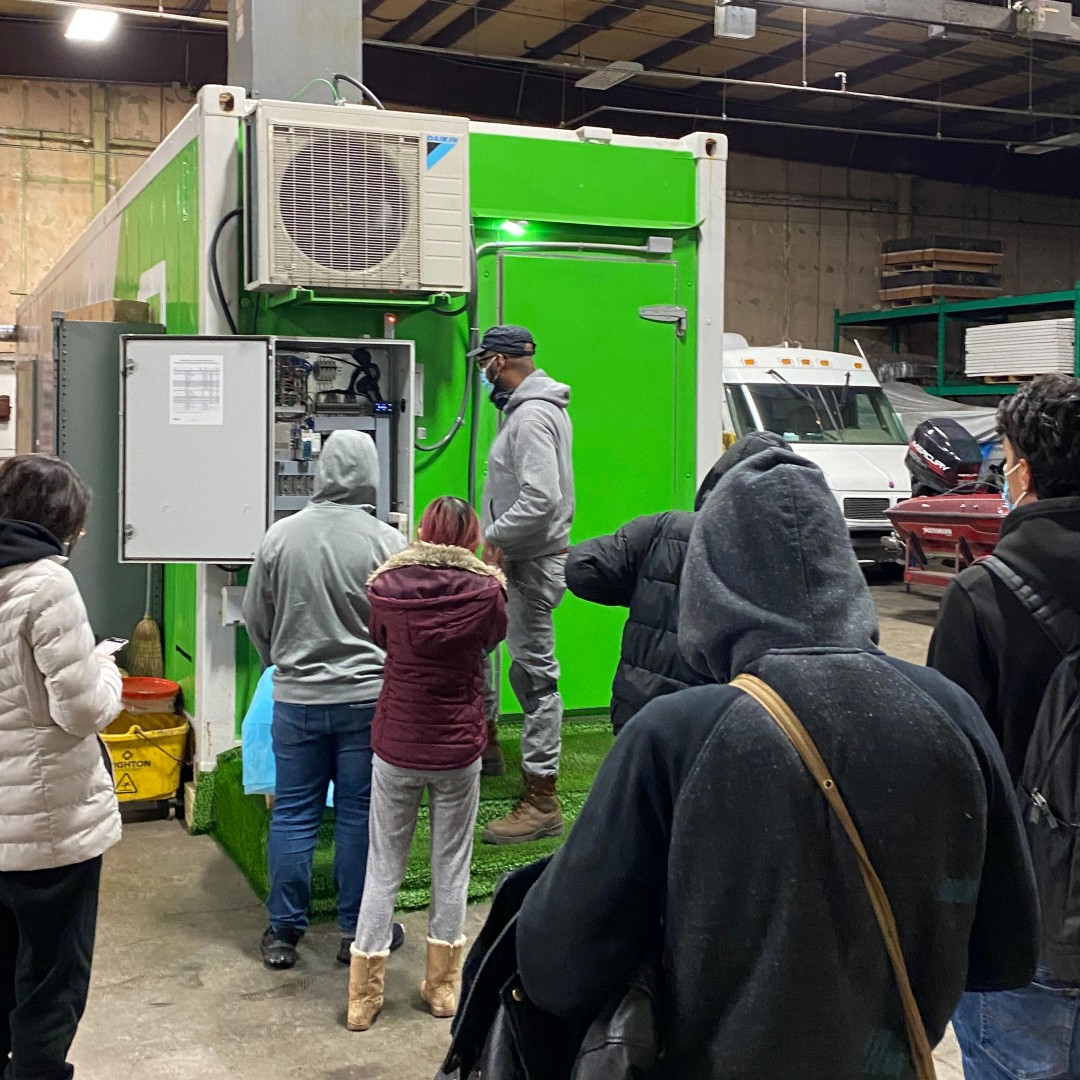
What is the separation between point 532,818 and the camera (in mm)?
4531

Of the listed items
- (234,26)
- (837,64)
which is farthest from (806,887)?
(837,64)

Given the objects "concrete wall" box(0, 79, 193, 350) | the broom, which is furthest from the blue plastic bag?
"concrete wall" box(0, 79, 193, 350)

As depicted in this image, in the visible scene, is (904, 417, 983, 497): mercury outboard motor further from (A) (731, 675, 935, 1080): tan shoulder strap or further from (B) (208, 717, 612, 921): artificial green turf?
(A) (731, 675, 935, 1080): tan shoulder strap

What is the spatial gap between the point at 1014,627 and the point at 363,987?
2144mm

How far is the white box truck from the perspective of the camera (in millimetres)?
11625

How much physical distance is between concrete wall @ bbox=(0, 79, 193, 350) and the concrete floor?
9411 millimetres

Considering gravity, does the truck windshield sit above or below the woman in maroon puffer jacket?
above

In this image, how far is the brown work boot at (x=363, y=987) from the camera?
3432 mm

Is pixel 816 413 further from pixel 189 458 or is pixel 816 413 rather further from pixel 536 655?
pixel 189 458

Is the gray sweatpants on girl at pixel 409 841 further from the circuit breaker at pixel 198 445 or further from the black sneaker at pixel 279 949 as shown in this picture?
the circuit breaker at pixel 198 445

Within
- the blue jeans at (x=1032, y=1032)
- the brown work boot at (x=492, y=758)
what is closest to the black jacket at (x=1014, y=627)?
the blue jeans at (x=1032, y=1032)

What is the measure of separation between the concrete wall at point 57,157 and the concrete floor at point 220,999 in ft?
30.9

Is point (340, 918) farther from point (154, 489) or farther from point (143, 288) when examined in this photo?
point (143, 288)

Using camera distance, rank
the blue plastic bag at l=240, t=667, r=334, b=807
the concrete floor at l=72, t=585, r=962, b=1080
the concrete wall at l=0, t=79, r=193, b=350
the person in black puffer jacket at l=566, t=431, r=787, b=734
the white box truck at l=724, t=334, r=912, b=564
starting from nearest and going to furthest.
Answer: the person in black puffer jacket at l=566, t=431, r=787, b=734
the concrete floor at l=72, t=585, r=962, b=1080
the blue plastic bag at l=240, t=667, r=334, b=807
the white box truck at l=724, t=334, r=912, b=564
the concrete wall at l=0, t=79, r=193, b=350
